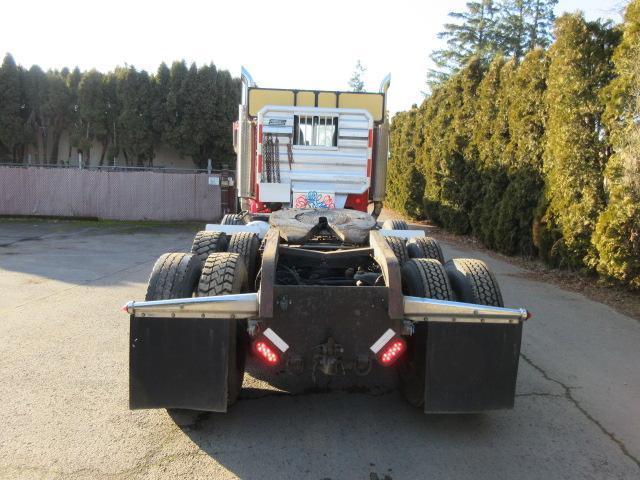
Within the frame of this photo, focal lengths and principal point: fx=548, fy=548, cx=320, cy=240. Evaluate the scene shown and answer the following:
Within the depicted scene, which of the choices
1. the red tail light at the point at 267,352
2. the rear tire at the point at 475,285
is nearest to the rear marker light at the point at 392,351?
the red tail light at the point at 267,352

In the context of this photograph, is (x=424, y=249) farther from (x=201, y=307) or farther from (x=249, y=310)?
(x=201, y=307)

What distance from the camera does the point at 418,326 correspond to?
3871mm

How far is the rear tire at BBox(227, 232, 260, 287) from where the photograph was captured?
200 inches

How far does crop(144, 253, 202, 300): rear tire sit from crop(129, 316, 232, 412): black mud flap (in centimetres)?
45

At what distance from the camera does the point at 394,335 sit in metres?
3.52

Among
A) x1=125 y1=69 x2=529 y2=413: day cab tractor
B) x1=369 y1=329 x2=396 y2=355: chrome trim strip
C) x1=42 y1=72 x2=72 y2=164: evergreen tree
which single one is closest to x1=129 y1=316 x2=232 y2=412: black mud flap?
x1=125 y1=69 x2=529 y2=413: day cab tractor

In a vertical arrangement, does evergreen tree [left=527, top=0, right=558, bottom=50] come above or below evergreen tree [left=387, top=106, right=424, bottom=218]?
above

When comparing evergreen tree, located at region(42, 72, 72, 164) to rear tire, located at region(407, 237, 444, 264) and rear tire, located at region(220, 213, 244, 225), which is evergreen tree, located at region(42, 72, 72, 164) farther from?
rear tire, located at region(407, 237, 444, 264)

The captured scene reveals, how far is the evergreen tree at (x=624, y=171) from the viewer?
7.47 metres

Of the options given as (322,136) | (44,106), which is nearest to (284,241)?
(322,136)

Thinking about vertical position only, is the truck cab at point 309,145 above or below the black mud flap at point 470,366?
above

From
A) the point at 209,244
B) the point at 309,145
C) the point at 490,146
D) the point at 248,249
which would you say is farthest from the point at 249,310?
the point at 490,146

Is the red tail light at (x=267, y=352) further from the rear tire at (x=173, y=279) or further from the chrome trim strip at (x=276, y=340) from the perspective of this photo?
the rear tire at (x=173, y=279)

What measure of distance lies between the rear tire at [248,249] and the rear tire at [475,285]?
6.05ft
